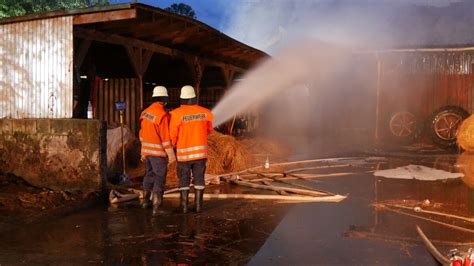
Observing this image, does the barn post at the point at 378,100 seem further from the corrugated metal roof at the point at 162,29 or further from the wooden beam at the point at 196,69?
the wooden beam at the point at 196,69

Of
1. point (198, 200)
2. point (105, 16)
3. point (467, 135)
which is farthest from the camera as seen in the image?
point (467, 135)

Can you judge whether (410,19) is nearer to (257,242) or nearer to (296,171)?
(296,171)

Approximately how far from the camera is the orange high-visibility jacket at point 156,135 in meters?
6.83

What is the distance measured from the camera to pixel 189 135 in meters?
6.67

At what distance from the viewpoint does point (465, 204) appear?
750 centimetres

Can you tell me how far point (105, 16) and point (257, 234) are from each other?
18.5 feet

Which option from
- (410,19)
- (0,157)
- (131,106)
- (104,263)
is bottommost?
(104,263)

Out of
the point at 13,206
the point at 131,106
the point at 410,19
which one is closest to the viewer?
the point at 13,206

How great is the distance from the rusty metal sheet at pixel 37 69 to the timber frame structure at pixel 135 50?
224 mm

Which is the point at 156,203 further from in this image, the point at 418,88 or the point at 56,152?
the point at 418,88

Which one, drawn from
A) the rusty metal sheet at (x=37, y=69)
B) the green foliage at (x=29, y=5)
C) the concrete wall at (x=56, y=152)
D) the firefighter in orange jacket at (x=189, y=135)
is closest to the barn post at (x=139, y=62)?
the rusty metal sheet at (x=37, y=69)

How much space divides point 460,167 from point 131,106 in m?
9.24

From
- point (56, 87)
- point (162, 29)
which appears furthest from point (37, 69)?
point (162, 29)

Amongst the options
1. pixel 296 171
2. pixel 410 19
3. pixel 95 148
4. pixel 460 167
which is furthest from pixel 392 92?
pixel 410 19
